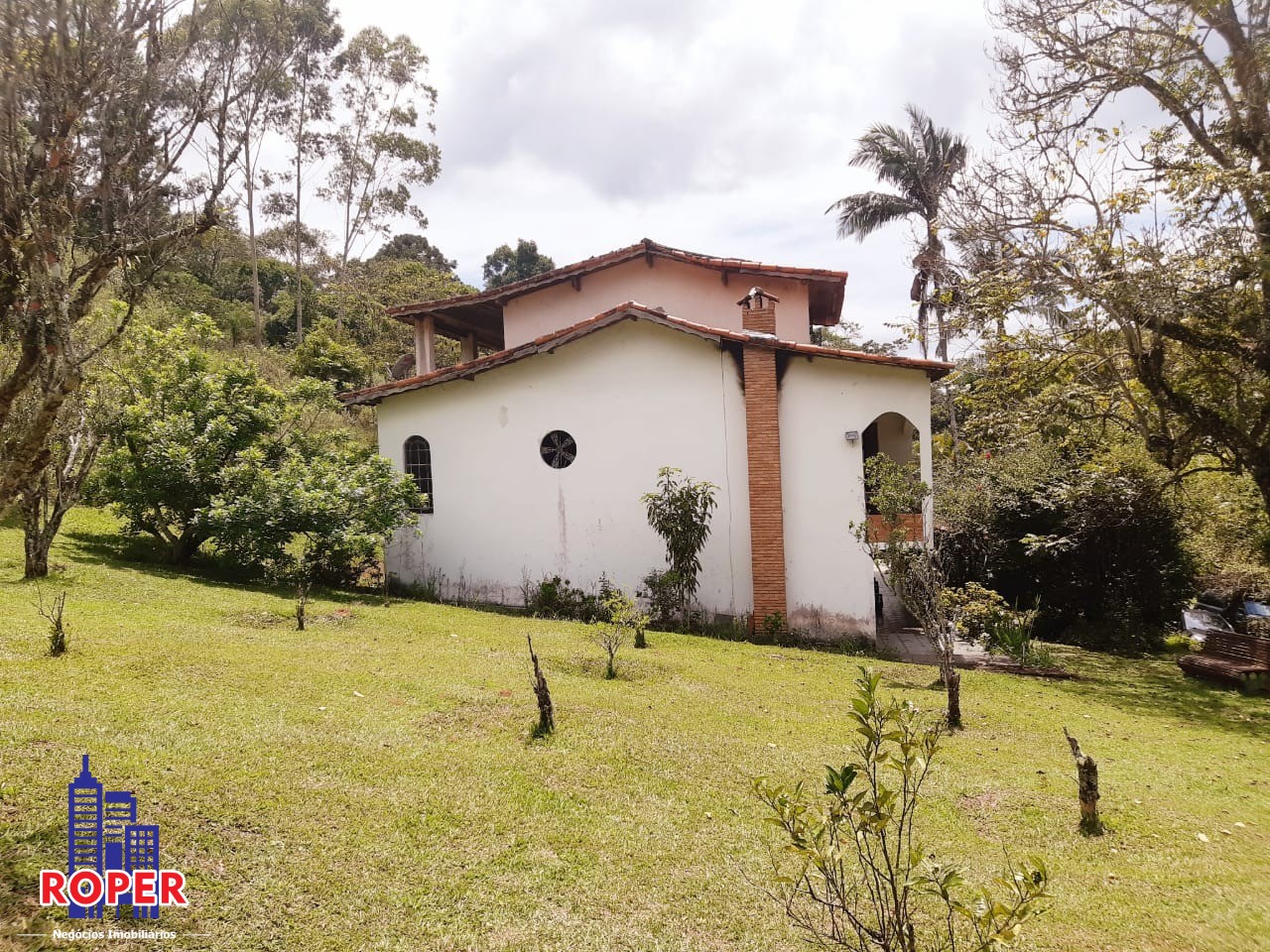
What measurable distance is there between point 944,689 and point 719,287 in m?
9.95

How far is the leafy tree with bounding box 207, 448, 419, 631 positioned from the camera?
1193 cm

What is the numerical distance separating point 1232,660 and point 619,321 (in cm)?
1151

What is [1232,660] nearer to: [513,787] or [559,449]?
[559,449]

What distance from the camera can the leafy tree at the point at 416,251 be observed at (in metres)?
45.1

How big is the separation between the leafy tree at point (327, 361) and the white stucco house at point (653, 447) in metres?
11.1

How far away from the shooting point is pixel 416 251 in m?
46.6

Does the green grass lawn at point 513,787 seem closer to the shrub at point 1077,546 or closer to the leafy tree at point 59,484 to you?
the leafy tree at point 59,484

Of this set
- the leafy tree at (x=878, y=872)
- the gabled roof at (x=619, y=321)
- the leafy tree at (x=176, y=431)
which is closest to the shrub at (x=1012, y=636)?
the gabled roof at (x=619, y=321)

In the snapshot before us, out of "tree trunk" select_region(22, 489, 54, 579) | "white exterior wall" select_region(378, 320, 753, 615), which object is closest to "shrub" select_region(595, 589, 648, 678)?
"white exterior wall" select_region(378, 320, 753, 615)

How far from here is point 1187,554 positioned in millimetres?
14109

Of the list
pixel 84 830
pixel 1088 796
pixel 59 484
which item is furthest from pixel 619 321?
pixel 84 830

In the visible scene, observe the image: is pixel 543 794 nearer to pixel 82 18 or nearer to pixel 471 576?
pixel 82 18

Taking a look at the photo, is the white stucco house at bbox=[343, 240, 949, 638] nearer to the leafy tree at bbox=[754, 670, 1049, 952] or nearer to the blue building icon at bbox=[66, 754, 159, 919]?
the leafy tree at bbox=[754, 670, 1049, 952]

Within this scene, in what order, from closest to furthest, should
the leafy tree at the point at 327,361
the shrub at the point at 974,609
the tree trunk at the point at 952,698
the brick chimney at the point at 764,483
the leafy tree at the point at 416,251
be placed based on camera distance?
the tree trunk at the point at 952,698 → the shrub at the point at 974,609 → the brick chimney at the point at 764,483 → the leafy tree at the point at 327,361 → the leafy tree at the point at 416,251
